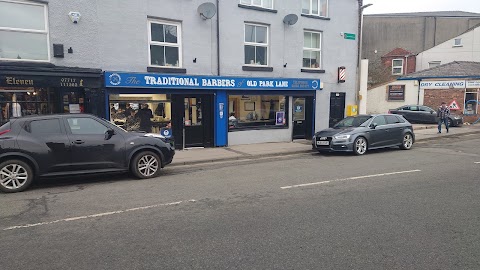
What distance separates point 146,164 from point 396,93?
26378 millimetres

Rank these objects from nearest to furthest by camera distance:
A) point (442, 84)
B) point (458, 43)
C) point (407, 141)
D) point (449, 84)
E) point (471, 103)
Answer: point (407, 141) < point (471, 103) < point (449, 84) < point (442, 84) < point (458, 43)

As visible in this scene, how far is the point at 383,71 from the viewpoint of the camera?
133 ft

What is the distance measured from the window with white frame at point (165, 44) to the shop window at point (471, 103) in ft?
72.0

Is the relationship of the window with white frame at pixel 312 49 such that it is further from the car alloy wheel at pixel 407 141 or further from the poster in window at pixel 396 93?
the poster in window at pixel 396 93

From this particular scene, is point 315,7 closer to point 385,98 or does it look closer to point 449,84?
point 449,84

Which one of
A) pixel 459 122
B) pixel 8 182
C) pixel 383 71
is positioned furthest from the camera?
→ pixel 383 71

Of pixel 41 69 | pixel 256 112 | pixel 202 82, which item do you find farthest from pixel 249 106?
pixel 41 69

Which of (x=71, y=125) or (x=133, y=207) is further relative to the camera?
(x=71, y=125)

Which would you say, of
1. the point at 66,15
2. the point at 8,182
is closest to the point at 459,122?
the point at 66,15

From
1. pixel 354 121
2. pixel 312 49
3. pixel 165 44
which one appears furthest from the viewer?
pixel 312 49

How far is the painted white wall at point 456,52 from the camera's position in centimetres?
3528

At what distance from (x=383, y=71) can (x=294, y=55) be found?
2907cm

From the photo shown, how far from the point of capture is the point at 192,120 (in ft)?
44.6

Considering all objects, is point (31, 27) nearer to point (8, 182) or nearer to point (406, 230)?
point (8, 182)
